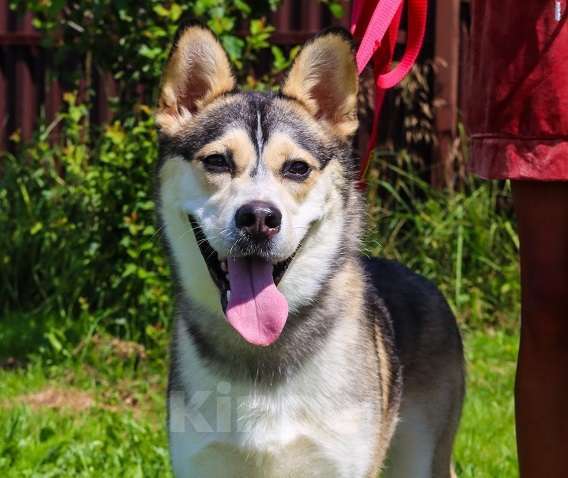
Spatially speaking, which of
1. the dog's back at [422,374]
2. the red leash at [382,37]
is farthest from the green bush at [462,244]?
the red leash at [382,37]

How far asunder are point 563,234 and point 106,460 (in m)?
2.24

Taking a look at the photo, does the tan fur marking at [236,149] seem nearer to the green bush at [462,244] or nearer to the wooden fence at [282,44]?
the green bush at [462,244]

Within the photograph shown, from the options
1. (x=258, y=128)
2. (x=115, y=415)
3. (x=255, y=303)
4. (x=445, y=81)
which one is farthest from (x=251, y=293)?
(x=445, y=81)

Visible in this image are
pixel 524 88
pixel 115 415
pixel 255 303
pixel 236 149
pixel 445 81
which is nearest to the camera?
pixel 524 88

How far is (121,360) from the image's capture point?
5.70 metres

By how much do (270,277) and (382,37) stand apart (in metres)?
0.96

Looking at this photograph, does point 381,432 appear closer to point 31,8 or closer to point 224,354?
point 224,354

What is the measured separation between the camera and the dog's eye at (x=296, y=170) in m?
3.23

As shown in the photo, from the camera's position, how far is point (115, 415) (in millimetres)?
4895

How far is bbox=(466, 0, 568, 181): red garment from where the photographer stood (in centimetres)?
291

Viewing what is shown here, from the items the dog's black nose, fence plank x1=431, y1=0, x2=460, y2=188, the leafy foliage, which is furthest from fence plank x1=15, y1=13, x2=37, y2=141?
the dog's black nose

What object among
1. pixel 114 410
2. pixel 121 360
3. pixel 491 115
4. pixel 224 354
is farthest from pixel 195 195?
pixel 121 360

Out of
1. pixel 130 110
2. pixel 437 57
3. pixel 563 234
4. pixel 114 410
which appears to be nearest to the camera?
pixel 563 234

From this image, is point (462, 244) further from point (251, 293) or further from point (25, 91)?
point (251, 293)
